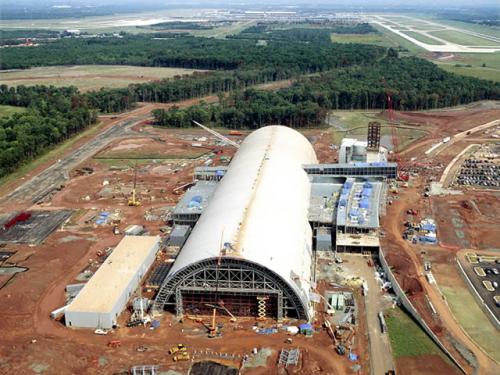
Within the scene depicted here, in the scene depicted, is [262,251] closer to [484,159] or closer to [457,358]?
[457,358]

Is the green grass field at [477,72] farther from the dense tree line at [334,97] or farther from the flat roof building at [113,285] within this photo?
the flat roof building at [113,285]

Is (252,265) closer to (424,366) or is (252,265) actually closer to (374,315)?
(374,315)

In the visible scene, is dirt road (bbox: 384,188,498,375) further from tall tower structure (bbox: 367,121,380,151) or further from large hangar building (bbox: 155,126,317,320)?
large hangar building (bbox: 155,126,317,320)

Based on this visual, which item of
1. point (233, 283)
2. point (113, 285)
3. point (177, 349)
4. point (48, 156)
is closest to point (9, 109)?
point (48, 156)

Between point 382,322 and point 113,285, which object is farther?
point 113,285

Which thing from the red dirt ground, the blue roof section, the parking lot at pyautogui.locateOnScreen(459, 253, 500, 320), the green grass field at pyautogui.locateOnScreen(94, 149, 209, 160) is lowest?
the red dirt ground

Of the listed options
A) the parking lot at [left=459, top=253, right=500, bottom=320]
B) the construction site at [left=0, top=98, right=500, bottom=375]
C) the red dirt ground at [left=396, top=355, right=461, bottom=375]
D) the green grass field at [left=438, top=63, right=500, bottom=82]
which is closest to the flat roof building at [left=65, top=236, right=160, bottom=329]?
the construction site at [left=0, top=98, right=500, bottom=375]

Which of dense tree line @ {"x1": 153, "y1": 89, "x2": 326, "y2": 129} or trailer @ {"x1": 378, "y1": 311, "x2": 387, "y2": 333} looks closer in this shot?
trailer @ {"x1": 378, "y1": 311, "x2": 387, "y2": 333}

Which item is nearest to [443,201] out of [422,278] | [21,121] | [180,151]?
[422,278]
